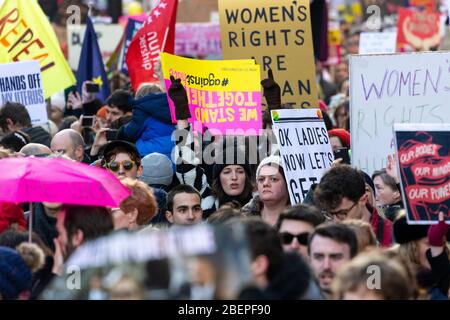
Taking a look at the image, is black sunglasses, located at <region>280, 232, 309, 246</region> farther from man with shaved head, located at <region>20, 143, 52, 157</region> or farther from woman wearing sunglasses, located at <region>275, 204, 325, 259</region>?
man with shaved head, located at <region>20, 143, 52, 157</region>

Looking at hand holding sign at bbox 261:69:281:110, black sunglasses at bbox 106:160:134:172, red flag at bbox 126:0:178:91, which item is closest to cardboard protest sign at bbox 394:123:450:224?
black sunglasses at bbox 106:160:134:172

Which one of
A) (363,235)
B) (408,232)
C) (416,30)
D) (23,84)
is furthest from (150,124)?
(416,30)

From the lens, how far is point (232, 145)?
27.9 ft

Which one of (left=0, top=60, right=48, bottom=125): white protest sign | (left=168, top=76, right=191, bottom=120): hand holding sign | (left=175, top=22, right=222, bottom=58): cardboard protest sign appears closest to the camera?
(left=168, top=76, right=191, bottom=120): hand holding sign

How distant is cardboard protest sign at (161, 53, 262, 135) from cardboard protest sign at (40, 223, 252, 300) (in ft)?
16.9

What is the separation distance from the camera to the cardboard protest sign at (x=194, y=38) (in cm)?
1891

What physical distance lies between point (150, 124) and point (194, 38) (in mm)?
9857

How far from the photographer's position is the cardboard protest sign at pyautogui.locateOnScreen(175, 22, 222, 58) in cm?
1891

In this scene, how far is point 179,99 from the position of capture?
8789mm

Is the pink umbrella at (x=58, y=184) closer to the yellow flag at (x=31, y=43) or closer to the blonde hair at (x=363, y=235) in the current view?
the blonde hair at (x=363, y=235)

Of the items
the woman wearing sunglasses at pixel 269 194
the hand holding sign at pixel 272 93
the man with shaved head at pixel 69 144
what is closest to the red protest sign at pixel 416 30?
the hand holding sign at pixel 272 93

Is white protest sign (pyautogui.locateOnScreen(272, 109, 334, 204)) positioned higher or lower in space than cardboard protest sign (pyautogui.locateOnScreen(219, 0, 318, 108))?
lower

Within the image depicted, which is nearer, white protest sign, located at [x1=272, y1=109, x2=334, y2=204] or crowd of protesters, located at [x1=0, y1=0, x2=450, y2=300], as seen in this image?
crowd of protesters, located at [x1=0, y1=0, x2=450, y2=300]
